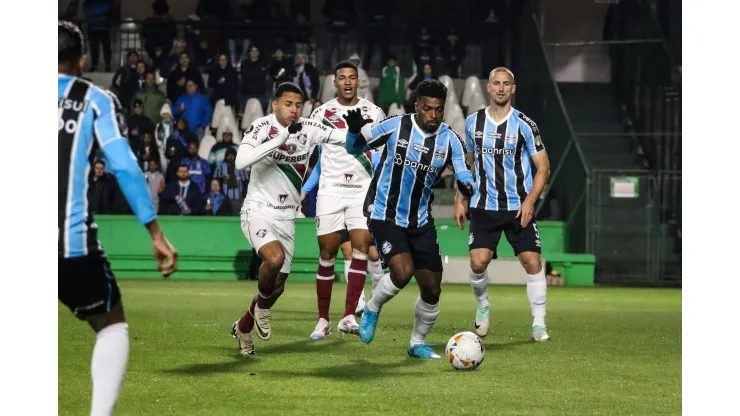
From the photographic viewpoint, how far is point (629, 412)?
19.8 ft

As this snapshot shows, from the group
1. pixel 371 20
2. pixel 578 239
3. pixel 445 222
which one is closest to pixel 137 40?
pixel 371 20

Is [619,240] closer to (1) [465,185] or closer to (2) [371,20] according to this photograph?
(2) [371,20]

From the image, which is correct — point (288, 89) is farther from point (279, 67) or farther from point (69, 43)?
point (279, 67)

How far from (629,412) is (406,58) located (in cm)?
1724

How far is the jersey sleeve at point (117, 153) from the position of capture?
16.0 ft

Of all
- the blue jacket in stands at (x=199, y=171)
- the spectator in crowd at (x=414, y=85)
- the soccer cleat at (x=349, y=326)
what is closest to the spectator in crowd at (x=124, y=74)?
the blue jacket in stands at (x=199, y=171)

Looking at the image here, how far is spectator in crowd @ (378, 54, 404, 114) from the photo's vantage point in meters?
20.8

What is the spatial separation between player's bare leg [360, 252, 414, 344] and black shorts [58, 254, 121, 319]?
297cm

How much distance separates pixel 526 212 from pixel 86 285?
4912 millimetres

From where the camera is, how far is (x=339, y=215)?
33.4ft

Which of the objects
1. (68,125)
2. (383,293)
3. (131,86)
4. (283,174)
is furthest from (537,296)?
(131,86)

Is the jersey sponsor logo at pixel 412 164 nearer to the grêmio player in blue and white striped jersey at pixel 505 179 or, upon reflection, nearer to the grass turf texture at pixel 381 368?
the grass turf texture at pixel 381 368

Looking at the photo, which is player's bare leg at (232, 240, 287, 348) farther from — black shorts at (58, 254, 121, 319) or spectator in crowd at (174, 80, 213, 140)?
spectator in crowd at (174, 80, 213, 140)

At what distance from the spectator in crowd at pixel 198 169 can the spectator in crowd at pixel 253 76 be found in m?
2.67
